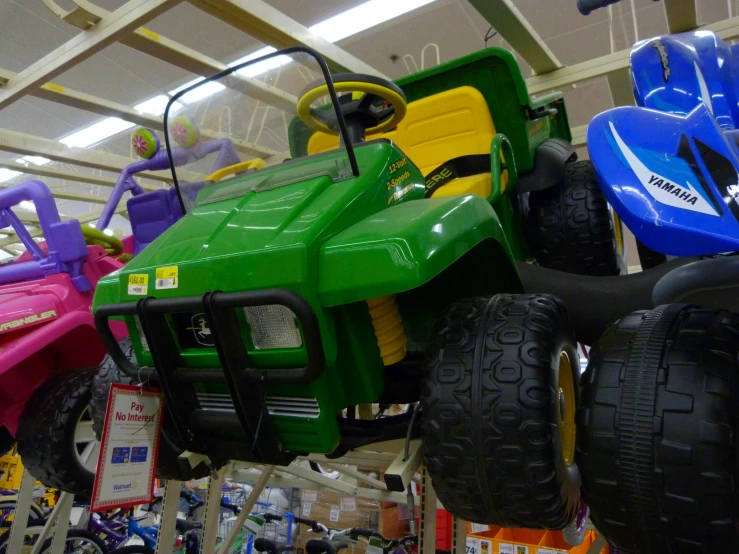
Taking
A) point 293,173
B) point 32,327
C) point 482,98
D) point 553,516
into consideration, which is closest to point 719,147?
point 553,516

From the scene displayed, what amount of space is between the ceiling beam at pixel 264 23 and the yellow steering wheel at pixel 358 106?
0.65m

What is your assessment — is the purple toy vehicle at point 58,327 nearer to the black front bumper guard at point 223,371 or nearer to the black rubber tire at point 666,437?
the black front bumper guard at point 223,371

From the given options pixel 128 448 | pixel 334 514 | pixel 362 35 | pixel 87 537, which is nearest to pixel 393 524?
pixel 334 514

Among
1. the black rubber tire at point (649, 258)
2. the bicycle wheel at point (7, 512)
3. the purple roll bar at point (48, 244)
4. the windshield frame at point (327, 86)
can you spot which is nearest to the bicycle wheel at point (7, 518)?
the bicycle wheel at point (7, 512)

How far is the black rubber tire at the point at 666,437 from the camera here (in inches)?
28.6

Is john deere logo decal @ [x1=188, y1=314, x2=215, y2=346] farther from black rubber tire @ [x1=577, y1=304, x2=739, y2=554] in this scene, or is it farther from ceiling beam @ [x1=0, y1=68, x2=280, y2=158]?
ceiling beam @ [x1=0, y1=68, x2=280, y2=158]

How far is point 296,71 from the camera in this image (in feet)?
4.26

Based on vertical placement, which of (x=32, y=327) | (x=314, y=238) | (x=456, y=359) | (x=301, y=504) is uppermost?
(x=314, y=238)

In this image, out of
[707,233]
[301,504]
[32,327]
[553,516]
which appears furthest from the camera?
[301,504]

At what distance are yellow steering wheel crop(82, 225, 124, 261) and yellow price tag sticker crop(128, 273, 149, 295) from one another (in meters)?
1.13

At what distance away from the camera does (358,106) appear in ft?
4.42

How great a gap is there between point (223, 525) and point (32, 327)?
125 inches

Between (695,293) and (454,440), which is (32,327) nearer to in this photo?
(454,440)

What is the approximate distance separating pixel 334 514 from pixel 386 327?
4.26 m
